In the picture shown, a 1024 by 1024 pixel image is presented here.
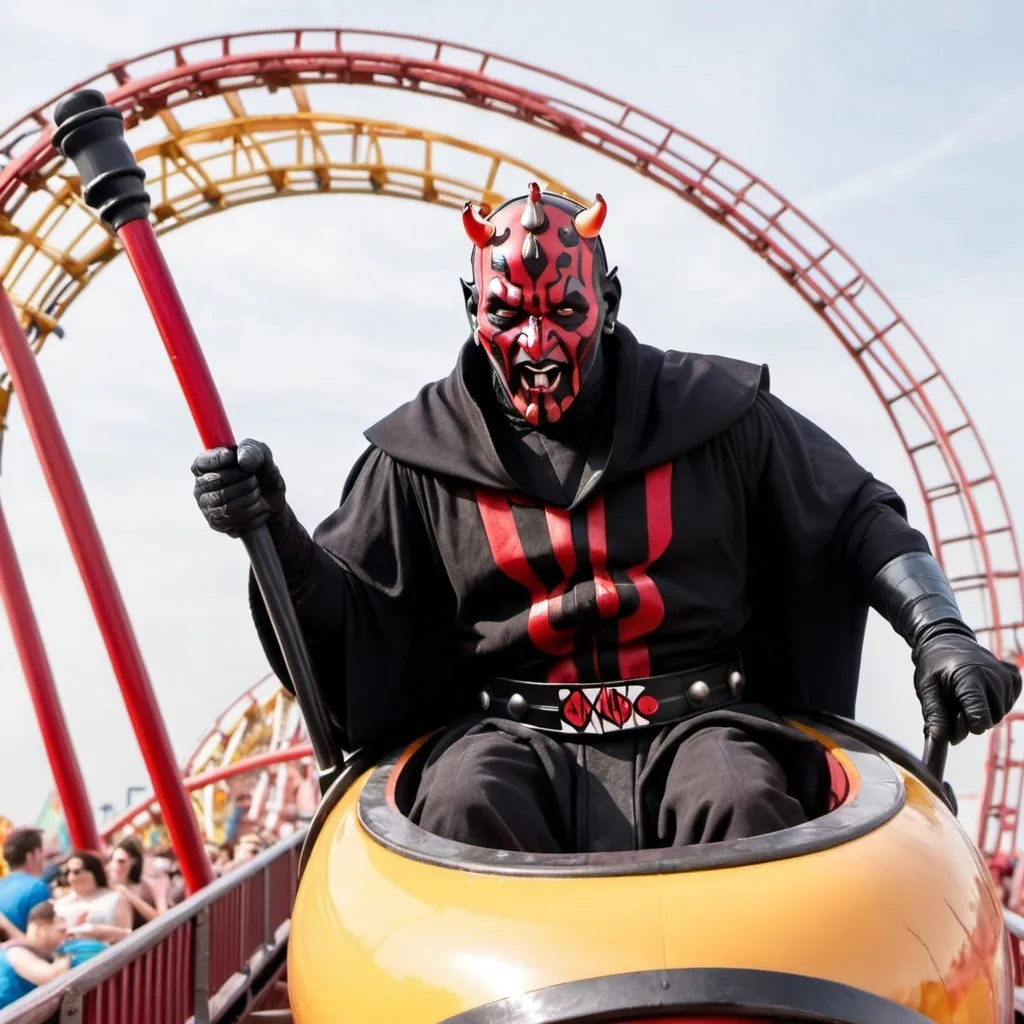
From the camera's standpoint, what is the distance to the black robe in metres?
2.34

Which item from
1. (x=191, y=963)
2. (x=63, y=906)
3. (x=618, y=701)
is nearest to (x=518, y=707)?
(x=618, y=701)

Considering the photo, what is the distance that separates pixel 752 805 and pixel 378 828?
22.2 inches

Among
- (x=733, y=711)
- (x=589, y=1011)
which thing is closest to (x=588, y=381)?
(x=733, y=711)

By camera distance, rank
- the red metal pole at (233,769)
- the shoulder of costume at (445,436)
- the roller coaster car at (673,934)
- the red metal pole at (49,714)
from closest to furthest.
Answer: the roller coaster car at (673,934)
the shoulder of costume at (445,436)
the red metal pole at (49,714)
the red metal pole at (233,769)

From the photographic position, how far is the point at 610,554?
2328mm

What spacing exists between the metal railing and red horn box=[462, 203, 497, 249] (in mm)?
1549

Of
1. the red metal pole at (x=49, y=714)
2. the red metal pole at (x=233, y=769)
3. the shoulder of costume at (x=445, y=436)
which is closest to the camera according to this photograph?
the shoulder of costume at (x=445, y=436)

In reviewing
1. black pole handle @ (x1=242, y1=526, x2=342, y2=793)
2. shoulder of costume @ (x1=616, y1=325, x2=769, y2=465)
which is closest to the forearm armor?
shoulder of costume @ (x1=616, y1=325, x2=769, y2=465)

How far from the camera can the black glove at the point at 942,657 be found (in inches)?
81.4

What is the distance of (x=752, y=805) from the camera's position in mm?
1854

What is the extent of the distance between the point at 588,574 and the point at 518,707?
0.28 m

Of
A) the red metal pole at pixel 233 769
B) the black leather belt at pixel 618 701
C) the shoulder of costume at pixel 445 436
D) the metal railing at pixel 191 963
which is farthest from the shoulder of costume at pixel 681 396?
the red metal pole at pixel 233 769

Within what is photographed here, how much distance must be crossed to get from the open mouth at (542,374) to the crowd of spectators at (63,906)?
6.27ft

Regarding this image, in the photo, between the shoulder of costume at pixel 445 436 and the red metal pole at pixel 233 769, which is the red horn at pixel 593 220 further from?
the red metal pole at pixel 233 769
